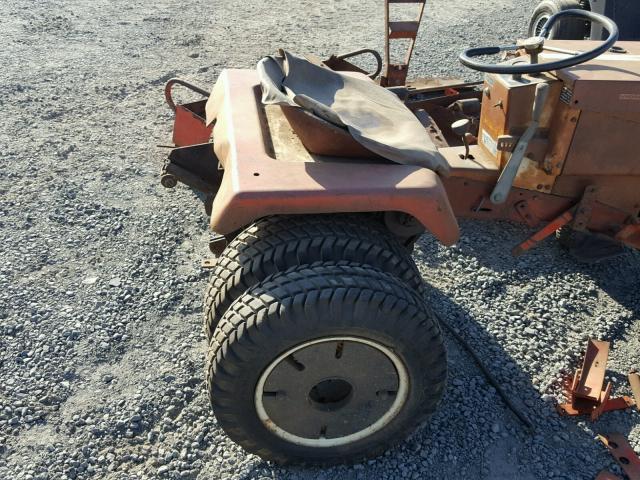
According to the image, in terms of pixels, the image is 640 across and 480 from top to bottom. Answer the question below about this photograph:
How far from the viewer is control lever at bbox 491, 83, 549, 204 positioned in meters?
2.45

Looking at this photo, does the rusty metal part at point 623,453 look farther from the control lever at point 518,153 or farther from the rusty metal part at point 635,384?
the control lever at point 518,153

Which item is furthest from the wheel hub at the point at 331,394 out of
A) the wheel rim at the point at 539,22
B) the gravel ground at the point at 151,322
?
the wheel rim at the point at 539,22

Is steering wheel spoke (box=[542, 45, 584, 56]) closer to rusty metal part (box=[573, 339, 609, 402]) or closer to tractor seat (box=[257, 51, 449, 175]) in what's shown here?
tractor seat (box=[257, 51, 449, 175])

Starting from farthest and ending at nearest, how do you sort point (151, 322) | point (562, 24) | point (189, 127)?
1. point (562, 24)
2. point (189, 127)
3. point (151, 322)

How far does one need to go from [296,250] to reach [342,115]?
59cm

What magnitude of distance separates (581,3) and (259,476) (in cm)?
514

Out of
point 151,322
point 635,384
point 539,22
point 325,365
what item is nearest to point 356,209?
point 325,365

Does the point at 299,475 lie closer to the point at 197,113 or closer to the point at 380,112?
the point at 380,112

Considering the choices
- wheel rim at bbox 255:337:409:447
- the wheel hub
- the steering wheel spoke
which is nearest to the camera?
wheel rim at bbox 255:337:409:447

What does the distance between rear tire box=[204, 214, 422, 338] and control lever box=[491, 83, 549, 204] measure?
0.70 m

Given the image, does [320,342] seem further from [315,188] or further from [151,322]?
[151,322]

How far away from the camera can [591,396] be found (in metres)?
2.52

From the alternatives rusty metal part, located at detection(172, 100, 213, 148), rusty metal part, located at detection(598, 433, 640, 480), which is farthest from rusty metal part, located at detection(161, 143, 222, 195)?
rusty metal part, located at detection(598, 433, 640, 480)

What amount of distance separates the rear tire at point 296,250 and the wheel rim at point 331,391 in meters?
0.30
